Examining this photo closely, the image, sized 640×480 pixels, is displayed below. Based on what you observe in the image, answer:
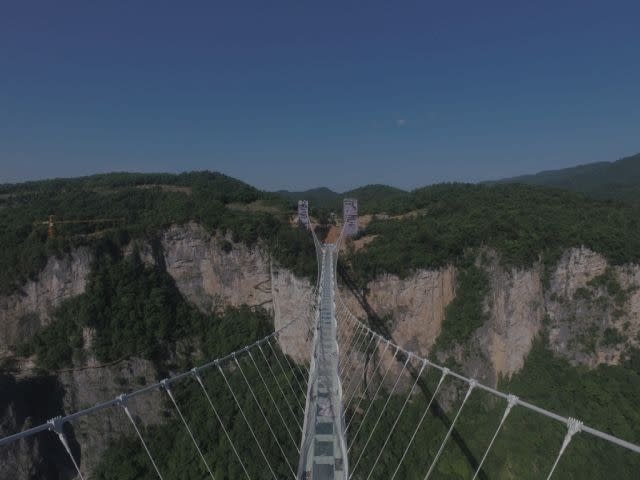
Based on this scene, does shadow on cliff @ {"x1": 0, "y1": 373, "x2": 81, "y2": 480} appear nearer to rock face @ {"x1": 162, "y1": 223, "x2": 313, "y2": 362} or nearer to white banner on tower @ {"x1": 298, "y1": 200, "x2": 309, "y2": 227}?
rock face @ {"x1": 162, "y1": 223, "x2": 313, "y2": 362}

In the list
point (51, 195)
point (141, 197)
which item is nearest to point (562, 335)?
point (141, 197)

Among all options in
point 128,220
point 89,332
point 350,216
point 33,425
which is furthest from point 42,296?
point 350,216

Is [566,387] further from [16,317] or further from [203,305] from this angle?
[16,317]

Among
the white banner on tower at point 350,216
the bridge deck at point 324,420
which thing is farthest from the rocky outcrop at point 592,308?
the bridge deck at point 324,420

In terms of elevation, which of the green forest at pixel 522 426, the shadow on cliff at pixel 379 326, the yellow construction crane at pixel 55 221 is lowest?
the green forest at pixel 522 426

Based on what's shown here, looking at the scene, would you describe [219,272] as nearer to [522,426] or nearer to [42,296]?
[42,296]

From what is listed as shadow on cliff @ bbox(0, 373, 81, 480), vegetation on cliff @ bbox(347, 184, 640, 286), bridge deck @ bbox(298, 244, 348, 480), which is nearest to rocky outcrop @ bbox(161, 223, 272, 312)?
vegetation on cliff @ bbox(347, 184, 640, 286)

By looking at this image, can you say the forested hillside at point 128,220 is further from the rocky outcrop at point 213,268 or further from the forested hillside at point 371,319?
the rocky outcrop at point 213,268
